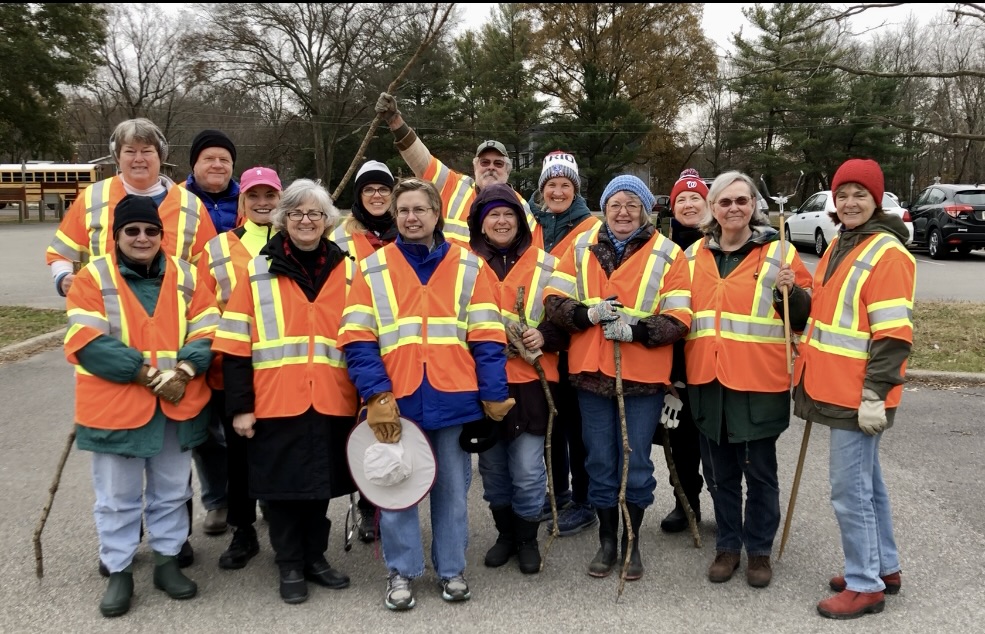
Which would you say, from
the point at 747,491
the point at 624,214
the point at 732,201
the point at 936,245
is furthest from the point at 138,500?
the point at 936,245

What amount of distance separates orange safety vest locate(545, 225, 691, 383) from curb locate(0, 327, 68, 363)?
752 centimetres

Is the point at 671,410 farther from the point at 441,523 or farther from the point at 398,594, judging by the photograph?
the point at 398,594

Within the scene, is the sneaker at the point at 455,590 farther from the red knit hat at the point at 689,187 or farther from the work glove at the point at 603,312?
the red knit hat at the point at 689,187

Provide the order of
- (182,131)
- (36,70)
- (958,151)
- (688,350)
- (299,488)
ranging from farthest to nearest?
(182,131) < (958,151) < (36,70) < (688,350) < (299,488)

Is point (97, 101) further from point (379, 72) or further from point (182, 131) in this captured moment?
point (379, 72)

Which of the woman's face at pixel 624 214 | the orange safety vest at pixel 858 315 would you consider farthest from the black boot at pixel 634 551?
the woman's face at pixel 624 214

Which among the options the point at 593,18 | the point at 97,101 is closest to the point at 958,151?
the point at 593,18

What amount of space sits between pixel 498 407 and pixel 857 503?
5.51 feet

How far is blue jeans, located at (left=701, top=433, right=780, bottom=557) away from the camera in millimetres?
3650

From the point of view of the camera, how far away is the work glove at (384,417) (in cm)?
329

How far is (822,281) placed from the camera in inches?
139

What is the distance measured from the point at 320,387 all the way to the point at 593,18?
4057 cm

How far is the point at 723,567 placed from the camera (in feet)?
12.1

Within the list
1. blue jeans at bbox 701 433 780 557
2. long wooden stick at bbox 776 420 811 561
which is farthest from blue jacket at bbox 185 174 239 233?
long wooden stick at bbox 776 420 811 561
